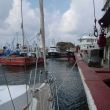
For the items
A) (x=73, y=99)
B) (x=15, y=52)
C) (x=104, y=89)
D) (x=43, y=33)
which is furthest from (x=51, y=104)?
(x=15, y=52)

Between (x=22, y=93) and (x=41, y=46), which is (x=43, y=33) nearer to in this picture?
(x=41, y=46)

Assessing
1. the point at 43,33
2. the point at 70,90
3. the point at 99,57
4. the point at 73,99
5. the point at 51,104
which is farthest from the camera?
the point at 99,57

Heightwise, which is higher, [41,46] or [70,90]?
[41,46]

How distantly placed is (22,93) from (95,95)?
10.7 ft

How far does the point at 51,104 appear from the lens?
10141 millimetres

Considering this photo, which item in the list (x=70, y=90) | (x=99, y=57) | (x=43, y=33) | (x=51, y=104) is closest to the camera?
(x=43, y=33)

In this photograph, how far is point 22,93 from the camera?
31.4 feet

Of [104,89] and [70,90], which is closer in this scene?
[104,89]

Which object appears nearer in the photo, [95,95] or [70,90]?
[95,95]

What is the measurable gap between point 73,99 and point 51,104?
25.9 feet

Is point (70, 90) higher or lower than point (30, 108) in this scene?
lower

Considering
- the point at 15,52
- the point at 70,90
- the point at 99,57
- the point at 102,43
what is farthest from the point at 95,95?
the point at 15,52

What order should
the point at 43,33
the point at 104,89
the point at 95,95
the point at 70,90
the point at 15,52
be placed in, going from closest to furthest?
the point at 43,33
the point at 95,95
the point at 104,89
the point at 70,90
the point at 15,52

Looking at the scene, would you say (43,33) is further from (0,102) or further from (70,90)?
(70,90)
